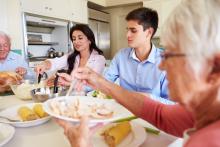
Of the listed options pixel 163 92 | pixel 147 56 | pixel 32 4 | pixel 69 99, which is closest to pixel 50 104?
pixel 69 99

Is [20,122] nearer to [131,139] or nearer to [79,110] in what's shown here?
[79,110]

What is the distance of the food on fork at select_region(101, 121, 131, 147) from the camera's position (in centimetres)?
65

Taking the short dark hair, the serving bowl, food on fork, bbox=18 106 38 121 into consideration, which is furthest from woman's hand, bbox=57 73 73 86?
the short dark hair

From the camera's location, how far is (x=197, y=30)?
40 centimetres

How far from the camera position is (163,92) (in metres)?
1.36

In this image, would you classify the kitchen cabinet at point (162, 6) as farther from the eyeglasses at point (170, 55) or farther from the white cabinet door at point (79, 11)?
the eyeglasses at point (170, 55)

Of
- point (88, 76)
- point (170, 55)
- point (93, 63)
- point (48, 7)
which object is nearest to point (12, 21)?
point (48, 7)

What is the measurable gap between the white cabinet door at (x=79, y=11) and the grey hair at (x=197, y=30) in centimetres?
319

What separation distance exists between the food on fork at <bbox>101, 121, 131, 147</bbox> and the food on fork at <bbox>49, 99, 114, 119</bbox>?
5cm

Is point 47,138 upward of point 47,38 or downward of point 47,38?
downward

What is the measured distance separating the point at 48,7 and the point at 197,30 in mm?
2848

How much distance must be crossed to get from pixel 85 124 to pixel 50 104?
0.23m

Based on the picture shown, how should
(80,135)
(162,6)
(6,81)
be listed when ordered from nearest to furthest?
1. (80,135)
2. (6,81)
3. (162,6)

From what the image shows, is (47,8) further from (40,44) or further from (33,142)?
(33,142)
